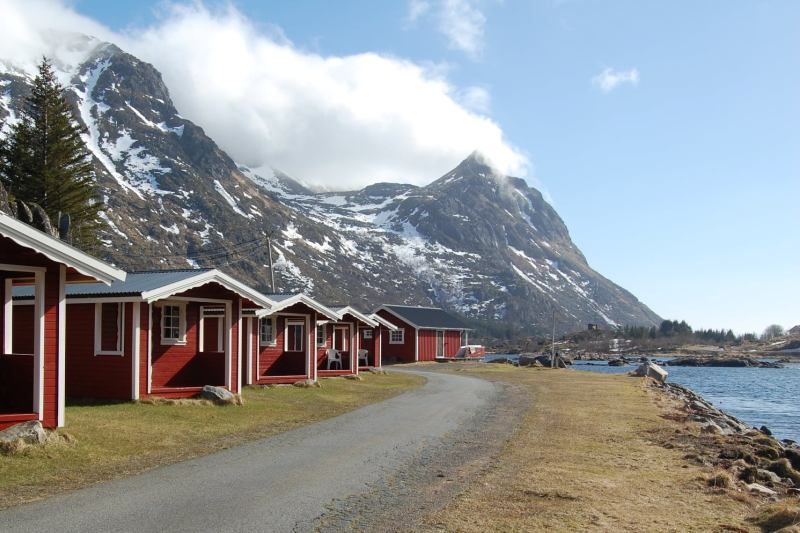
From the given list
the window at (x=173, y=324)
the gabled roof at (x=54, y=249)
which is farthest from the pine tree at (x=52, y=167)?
the gabled roof at (x=54, y=249)

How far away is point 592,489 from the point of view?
12.0 metres

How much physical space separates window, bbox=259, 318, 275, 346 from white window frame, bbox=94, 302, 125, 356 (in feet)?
34.7

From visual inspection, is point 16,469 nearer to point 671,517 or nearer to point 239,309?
point 671,517

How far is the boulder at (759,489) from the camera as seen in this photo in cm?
1256

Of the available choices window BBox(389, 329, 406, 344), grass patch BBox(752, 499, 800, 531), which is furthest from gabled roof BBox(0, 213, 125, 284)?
window BBox(389, 329, 406, 344)

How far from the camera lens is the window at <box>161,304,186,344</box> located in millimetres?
24594

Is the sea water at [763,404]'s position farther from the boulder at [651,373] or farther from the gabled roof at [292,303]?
the gabled roof at [292,303]

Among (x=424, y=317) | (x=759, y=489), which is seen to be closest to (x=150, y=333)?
(x=759, y=489)

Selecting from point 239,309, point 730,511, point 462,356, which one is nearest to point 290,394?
point 239,309

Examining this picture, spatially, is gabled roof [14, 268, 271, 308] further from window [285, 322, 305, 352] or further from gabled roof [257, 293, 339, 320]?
window [285, 322, 305, 352]

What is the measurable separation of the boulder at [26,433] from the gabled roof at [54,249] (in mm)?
3258

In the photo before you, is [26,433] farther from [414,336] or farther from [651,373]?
[414,336]

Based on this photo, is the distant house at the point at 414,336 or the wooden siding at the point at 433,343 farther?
the wooden siding at the point at 433,343

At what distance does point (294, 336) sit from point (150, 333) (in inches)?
520
